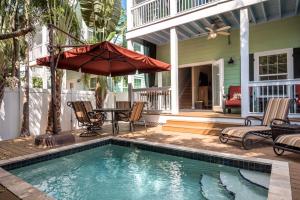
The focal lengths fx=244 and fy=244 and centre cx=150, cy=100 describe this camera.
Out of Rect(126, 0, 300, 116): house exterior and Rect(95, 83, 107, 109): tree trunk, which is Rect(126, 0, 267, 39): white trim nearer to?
Rect(126, 0, 300, 116): house exterior

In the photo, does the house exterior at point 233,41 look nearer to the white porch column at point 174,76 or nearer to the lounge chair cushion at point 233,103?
the white porch column at point 174,76

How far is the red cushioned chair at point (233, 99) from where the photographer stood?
9.13 meters

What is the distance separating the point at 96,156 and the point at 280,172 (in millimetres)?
4053

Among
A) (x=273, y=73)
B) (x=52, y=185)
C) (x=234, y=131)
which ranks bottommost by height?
(x=52, y=185)

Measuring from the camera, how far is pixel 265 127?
5.93 metres

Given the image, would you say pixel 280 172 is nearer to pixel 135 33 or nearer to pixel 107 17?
pixel 135 33

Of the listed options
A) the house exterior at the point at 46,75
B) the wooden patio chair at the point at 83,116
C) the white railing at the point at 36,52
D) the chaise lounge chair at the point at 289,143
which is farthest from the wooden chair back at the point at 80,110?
the white railing at the point at 36,52

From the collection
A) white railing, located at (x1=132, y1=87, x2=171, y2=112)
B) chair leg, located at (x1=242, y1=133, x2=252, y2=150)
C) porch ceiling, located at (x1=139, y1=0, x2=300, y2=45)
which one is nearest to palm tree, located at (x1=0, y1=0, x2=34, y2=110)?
white railing, located at (x1=132, y1=87, x2=171, y2=112)

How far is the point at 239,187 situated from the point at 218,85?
24.6 ft

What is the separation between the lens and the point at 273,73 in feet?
31.3

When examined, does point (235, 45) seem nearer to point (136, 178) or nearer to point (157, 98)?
point (157, 98)

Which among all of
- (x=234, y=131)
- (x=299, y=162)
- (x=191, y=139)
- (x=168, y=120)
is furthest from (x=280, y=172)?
(x=168, y=120)

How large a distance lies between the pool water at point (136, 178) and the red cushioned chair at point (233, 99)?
14.6 ft

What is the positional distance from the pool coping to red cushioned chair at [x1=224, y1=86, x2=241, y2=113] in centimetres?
413
